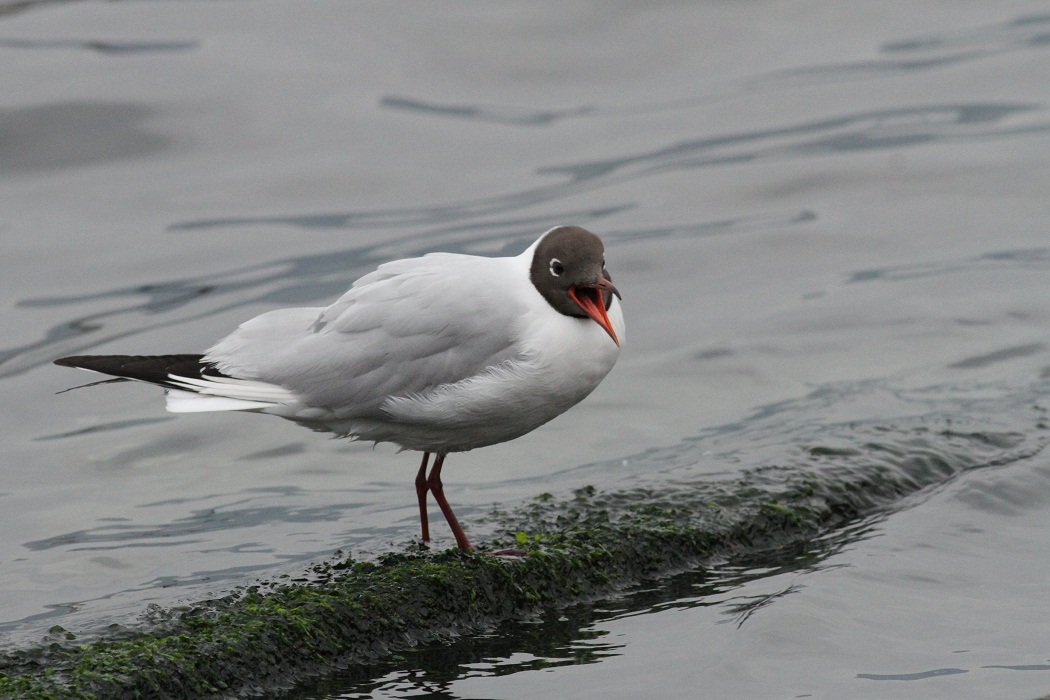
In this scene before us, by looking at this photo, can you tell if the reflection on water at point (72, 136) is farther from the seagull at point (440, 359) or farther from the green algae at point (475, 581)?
the green algae at point (475, 581)

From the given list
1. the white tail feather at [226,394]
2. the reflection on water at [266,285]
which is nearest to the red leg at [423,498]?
the white tail feather at [226,394]

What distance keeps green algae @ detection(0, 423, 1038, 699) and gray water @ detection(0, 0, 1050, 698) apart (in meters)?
0.18

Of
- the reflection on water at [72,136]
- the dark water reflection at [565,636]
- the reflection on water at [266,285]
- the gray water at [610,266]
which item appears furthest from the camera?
the reflection on water at [72,136]

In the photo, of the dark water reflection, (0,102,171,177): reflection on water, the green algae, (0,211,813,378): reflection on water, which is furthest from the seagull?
(0,102,171,177): reflection on water

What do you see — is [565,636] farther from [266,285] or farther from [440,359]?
[266,285]

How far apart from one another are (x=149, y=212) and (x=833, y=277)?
6.64 meters

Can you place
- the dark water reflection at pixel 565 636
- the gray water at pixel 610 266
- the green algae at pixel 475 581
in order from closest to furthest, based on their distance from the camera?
the green algae at pixel 475 581 < the dark water reflection at pixel 565 636 < the gray water at pixel 610 266

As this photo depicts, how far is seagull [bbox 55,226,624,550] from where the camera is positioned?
5707 millimetres

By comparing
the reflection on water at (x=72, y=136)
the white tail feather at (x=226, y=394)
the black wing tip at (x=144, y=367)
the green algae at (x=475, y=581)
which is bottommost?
the green algae at (x=475, y=581)

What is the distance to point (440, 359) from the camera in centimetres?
579

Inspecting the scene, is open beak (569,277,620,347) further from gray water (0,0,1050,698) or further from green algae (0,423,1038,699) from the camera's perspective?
gray water (0,0,1050,698)

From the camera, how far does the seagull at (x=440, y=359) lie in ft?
18.7

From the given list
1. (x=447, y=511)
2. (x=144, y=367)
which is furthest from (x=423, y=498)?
(x=144, y=367)

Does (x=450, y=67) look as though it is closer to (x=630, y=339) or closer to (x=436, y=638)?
(x=630, y=339)
